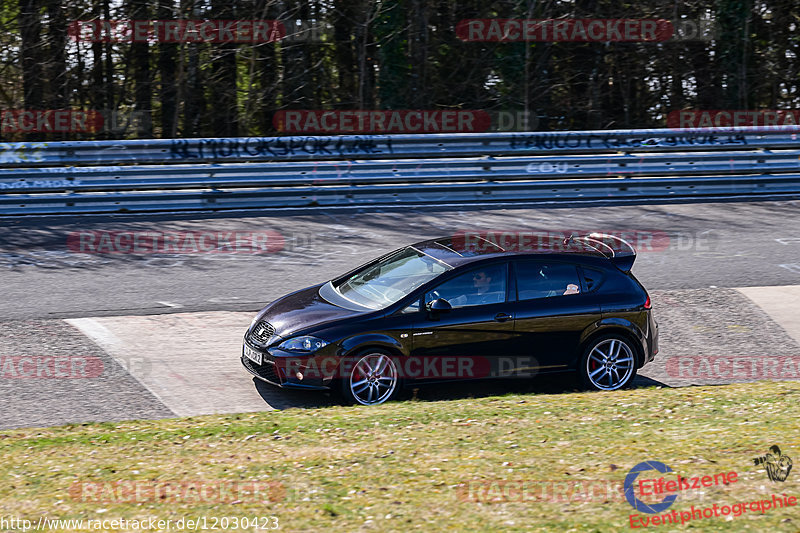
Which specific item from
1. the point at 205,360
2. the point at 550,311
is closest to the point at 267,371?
the point at 205,360

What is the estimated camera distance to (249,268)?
12461mm

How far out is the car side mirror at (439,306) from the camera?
27.3ft

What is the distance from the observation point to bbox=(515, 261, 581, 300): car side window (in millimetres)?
8727

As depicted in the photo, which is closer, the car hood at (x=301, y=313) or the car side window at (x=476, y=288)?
the car hood at (x=301, y=313)

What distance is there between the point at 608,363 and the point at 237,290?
497cm

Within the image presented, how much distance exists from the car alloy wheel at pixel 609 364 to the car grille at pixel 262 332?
3.06 meters

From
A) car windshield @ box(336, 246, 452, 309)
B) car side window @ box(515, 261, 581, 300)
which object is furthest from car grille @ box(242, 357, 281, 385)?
car side window @ box(515, 261, 581, 300)

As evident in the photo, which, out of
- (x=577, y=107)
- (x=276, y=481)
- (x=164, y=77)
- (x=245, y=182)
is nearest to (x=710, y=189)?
(x=577, y=107)

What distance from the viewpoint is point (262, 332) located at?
8.58 meters

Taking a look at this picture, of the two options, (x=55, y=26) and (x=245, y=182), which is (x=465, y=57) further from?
(x=55, y=26)

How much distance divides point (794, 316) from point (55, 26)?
49.4ft

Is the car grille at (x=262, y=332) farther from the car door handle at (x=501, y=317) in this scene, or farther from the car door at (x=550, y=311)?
the car door at (x=550, y=311)

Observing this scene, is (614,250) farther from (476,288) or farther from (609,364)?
(476,288)

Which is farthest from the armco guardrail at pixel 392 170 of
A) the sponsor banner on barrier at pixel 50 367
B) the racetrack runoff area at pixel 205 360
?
the sponsor banner on barrier at pixel 50 367
